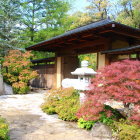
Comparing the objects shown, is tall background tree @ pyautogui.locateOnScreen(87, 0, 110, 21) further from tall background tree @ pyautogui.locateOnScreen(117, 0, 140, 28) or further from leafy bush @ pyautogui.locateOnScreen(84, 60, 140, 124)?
leafy bush @ pyautogui.locateOnScreen(84, 60, 140, 124)

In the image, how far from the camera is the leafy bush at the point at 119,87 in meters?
3.32

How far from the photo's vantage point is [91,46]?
820 cm

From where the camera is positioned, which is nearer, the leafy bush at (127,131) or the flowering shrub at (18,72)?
the leafy bush at (127,131)

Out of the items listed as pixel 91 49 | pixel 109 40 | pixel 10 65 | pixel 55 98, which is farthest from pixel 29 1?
pixel 55 98

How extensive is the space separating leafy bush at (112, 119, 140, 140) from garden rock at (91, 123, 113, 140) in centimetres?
17

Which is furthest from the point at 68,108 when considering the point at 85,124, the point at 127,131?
the point at 127,131

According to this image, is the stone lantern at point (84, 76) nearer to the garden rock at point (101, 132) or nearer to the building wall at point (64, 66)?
the garden rock at point (101, 132)

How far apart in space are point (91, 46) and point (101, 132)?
527 centimetres

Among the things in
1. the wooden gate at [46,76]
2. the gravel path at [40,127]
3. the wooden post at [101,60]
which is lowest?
the gravel path at [40,127]

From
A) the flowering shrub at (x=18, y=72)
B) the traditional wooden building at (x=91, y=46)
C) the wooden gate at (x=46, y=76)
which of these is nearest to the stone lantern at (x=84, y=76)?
the traditional wooden building at (x=91, y=46)

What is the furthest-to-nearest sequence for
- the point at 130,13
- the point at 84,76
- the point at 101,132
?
the point at 130,13 < the point at 84,76 < the point at 101,132

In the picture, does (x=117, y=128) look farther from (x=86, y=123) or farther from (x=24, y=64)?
(x=24, y=64)

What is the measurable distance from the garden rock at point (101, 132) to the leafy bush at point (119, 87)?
0.24 m

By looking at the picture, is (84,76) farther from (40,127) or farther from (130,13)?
(130,13)
